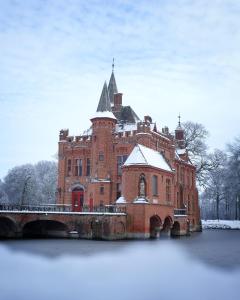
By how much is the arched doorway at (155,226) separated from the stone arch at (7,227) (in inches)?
526

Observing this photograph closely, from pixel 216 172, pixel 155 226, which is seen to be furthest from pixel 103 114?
pixel 216 172

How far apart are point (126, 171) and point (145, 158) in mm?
2294

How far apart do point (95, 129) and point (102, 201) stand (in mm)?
8309

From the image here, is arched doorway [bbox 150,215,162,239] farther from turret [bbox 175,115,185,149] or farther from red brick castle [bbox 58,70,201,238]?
turret [bbox 175,115,185,149]

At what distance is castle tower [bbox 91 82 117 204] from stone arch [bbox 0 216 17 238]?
1123 centimetres

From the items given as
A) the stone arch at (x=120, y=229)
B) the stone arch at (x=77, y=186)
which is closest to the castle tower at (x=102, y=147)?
the stone arch at (x=77, y=186)

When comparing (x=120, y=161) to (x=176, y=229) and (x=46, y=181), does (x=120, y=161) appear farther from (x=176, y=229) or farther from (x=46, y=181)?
(x=46, y=181)

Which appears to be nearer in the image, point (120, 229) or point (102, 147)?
point (120, 229)

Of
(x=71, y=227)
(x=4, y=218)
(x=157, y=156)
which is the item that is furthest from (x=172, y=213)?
(x=4, y=218)

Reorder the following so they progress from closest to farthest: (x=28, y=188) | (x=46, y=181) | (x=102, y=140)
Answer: (x=102, y=140) → (x=28, y=188) → (x=46, y=181)

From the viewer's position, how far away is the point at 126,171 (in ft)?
129

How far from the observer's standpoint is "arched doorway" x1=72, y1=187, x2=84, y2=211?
47281mm

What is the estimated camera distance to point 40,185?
9306 centimetres

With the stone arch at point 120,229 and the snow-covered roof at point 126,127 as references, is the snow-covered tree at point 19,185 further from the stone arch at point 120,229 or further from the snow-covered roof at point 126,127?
the stone arch at point 120,229
